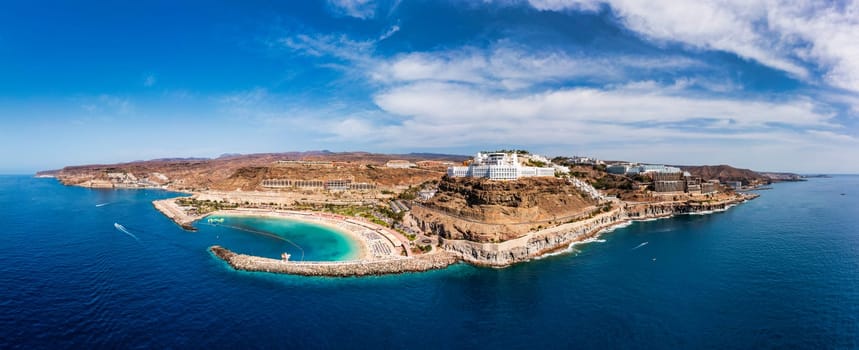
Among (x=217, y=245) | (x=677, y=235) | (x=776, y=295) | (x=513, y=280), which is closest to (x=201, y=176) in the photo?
(x=217, y=245)

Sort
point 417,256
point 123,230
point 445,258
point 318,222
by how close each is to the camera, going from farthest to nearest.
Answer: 1. point 318,222
2. point 123,230
3. point 417,256
4. point 445,258

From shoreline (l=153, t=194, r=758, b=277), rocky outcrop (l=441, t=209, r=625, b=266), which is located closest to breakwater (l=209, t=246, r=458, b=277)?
shoreline (l=153, t=194, r=758, b=277)

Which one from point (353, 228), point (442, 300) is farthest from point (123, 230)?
point (442, 300)

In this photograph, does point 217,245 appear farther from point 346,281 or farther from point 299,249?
point 346,281

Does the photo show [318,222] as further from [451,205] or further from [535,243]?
[535,243]

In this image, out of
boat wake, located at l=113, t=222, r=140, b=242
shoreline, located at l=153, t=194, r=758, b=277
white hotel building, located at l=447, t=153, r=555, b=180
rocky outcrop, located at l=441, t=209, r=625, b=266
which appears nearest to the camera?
shoreline, located at l=153, t=194, r=758, b=277

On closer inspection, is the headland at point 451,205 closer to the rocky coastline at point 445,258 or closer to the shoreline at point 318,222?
the rocky coastline at point 445,258

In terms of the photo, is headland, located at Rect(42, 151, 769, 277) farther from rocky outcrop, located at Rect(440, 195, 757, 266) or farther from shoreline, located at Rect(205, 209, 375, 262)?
shoreline, located at Rect(205, 209, 375, 262)
